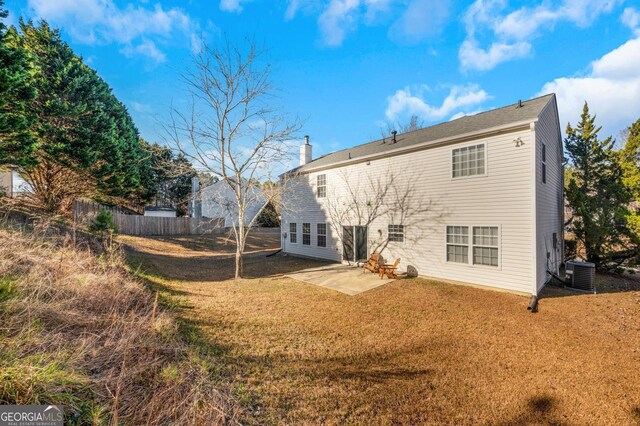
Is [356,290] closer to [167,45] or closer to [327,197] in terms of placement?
[327,197]

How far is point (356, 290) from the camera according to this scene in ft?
27.9

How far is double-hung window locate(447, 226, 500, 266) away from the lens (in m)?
8.50

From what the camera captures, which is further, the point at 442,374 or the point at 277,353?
the point at 277,353

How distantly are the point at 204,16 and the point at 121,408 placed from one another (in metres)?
12.5

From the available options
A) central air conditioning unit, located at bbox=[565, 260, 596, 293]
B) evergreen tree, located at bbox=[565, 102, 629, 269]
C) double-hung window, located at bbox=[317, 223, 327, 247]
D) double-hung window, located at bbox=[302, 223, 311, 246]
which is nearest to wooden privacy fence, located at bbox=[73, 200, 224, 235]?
double-hung window, located at bbox=[302, 223, 311, 246]

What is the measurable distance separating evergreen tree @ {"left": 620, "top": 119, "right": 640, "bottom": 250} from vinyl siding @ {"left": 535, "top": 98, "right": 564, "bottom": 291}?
216 centimetres

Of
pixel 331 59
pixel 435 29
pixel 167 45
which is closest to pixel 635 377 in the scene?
pixel 435 29

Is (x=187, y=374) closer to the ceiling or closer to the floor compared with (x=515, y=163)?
closer to the floor

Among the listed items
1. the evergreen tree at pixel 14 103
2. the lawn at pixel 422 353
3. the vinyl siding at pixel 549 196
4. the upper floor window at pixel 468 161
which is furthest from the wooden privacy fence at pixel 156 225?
the vinyl siding at pixel 549 196

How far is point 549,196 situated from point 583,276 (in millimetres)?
3200

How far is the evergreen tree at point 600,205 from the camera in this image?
38.2 feet

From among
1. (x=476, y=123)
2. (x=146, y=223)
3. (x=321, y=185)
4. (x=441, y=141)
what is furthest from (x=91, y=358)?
(x=146, y=223)

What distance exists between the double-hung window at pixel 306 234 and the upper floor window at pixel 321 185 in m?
2.11

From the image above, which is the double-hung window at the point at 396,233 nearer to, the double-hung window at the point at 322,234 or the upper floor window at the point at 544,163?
the double-hung window at the point at 322,234
